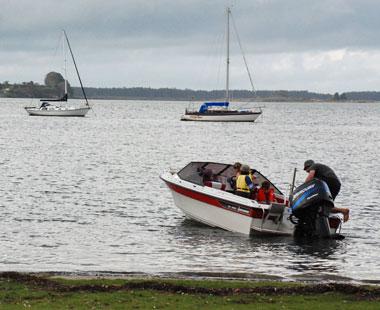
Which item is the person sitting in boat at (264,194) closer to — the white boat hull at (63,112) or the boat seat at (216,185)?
the boat seat at (216,185)

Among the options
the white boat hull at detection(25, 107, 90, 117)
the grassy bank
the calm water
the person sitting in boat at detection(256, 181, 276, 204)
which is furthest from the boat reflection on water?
the white boat hull at detection(25, 107, 90, 117)

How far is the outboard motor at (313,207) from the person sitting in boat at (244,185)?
1.67 m

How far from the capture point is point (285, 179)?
159ft

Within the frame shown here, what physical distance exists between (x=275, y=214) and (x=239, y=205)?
1.20 m

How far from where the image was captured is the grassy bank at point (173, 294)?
1402cm

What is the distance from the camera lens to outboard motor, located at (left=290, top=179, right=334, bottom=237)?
23891mm

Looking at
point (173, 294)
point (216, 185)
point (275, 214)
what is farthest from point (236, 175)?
point (173, 294)

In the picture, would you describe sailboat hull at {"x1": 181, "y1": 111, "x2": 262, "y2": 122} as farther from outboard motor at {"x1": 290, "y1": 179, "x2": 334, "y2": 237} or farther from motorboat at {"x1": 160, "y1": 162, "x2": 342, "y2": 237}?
outboard motor at {"x1": 290, "y1": 179, "x2": 334, "y2": 237}

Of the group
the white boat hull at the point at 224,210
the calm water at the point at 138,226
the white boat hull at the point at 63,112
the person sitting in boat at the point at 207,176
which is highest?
the person sitting in boat at the point at 207,176

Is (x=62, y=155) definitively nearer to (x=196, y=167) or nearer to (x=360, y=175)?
(x=360, y=175)

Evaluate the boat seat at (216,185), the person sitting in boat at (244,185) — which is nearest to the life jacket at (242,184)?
the person sitting in boat at (244,185)

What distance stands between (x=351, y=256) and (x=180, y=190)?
7507mm

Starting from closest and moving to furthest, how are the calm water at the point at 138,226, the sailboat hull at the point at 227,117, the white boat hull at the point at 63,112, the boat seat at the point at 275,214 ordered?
1. the calm water at the point at 138,226
2. the boat seat at the point at 275,214
3. the sailboat hull at the point at 227,117
4. the white boat hull at the point at 63,112

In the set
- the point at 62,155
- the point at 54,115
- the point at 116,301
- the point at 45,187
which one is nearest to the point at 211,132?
the point at 62,155
